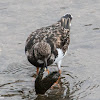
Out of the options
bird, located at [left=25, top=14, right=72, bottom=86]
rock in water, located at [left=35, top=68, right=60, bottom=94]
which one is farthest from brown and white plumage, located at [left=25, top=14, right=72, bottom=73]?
rock in water, located at [left=35, top=68, right=60, bottom=94]

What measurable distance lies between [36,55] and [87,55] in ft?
4.80

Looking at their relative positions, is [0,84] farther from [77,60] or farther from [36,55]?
[77,60]

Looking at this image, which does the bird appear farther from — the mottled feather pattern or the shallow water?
the shallow water

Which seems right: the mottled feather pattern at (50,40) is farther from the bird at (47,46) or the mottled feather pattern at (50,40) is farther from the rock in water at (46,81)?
the rock in water at (46,81)

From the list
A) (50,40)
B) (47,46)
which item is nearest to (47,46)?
(47,46)

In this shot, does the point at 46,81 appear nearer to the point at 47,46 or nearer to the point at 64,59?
the point at 47,46

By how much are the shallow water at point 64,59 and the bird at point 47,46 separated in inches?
16.6

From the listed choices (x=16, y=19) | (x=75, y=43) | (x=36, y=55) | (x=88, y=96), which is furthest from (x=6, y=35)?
(x=88, y=96)

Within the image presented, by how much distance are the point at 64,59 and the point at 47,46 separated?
1134 millimetres

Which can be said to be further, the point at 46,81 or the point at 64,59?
the point at 64,59

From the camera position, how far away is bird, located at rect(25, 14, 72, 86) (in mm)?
5727

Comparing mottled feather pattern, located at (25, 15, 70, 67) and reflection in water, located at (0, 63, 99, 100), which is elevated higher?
mottled feather pattern, located at (25, 15, 70, 67)

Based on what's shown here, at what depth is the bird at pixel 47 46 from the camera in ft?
18.8

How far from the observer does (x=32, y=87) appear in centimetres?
593
